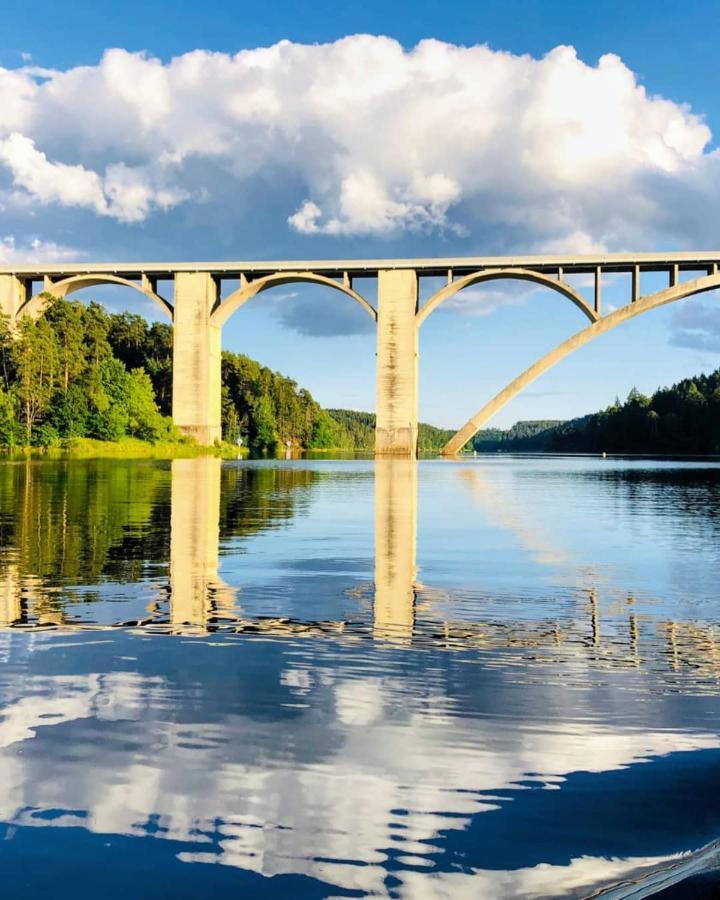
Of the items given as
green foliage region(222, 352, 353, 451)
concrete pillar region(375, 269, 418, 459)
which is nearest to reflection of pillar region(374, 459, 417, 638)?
concrete pillar region(375, 269, 418, 459)

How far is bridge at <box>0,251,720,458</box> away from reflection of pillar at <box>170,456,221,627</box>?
130 feet

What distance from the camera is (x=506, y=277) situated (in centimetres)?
5684

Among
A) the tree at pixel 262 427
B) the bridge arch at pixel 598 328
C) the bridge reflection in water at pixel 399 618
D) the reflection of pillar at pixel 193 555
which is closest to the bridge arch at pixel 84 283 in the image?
the bridge arch at pixel 598 328

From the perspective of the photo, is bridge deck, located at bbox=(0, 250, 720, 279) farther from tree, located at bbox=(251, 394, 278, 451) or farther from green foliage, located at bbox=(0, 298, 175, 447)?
tree, located at bbox=(251, 394, 278, 451)

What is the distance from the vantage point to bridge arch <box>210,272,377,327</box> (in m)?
57.1

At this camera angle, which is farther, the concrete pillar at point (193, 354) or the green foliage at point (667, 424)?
the green foliage at point (667, 424)

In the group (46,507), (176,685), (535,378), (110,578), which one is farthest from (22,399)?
(176,685)

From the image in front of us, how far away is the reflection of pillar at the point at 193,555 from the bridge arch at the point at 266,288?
4136cm

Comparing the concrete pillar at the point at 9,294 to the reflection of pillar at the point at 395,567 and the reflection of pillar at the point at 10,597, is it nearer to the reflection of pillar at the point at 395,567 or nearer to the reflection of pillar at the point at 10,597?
the reflection of pillar at the point at 395,567

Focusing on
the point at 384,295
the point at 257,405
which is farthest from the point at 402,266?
the point at 257,405

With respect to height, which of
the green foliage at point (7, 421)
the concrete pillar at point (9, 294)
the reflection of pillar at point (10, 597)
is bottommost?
the reflection of pillar at point (10, 597)

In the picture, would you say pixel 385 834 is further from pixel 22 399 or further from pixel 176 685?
pixel 22 399

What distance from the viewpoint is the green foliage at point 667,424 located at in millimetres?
103312

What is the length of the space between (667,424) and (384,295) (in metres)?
65.8
